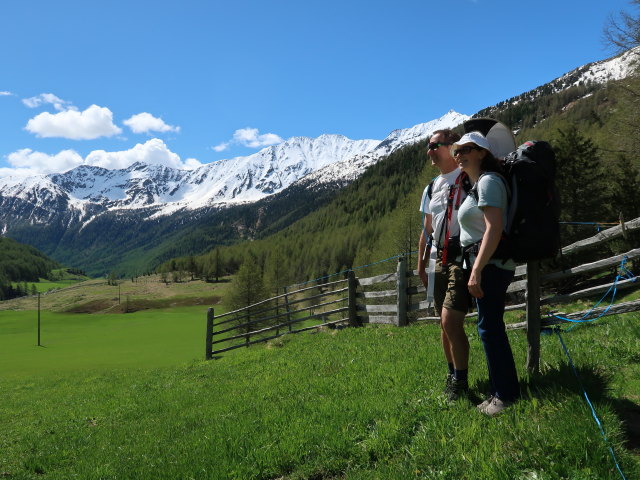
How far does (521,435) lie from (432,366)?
107 inches

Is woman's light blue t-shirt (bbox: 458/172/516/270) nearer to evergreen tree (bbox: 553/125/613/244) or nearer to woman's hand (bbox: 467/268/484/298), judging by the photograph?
woman's hand (bbox: 467/268/484/298)

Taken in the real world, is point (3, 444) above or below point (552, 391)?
below

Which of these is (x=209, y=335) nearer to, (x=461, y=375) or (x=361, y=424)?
(x=361, y=424)

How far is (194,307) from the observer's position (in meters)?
117

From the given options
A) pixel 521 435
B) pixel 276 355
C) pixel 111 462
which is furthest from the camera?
pixel 276 355

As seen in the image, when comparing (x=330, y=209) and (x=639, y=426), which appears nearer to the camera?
(x=639, y=426)

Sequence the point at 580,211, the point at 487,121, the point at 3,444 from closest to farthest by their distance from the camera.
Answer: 1. the point at 487,121
2. the point at 3,444
3. the point at 580,211

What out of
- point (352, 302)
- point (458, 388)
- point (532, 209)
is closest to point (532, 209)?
point (532, 209)

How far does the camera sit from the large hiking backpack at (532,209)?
3436 mm

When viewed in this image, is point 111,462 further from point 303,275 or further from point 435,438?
point 303,275

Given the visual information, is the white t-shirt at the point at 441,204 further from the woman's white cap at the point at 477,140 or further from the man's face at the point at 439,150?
the woman's white cap at the point at 477,140

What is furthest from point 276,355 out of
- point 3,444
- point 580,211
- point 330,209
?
point 330,209

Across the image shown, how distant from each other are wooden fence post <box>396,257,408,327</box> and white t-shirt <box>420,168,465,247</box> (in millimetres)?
6970

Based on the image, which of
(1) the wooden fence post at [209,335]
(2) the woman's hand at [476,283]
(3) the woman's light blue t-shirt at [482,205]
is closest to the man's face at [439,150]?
(3) the woman's light blue t-shirt at [482,205]
